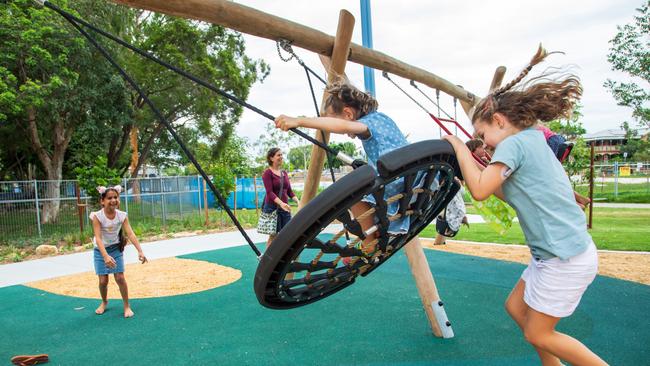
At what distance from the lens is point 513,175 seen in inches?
86.4

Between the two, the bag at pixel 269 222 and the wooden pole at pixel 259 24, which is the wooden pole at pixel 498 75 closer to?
the wooden pole at pixel 259 24

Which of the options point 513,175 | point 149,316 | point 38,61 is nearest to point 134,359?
point 149,316

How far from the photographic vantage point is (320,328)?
4.27m

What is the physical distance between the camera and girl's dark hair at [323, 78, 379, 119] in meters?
2.92

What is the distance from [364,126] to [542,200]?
1054 millimetres

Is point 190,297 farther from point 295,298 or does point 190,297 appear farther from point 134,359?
point 295,298

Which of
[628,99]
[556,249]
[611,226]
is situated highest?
[628,99]

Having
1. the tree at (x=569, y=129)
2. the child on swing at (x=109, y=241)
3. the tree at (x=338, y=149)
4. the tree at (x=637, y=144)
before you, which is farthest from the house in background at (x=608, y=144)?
the child on swing at (x=109, y=241)

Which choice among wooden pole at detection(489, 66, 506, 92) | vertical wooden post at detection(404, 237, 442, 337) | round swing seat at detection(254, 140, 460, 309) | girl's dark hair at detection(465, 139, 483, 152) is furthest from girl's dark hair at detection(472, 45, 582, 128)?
wooden pole at detection(489, 66, 506, 92)

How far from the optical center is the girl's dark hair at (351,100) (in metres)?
2.92

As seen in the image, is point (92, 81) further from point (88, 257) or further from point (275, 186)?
point (275, 186)

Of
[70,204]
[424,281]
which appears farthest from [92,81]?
[424,281]

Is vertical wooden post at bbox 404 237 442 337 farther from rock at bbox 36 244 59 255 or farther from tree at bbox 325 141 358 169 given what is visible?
rock at bbox 36 244 59 255

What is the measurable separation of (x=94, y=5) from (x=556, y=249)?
2051 cm
